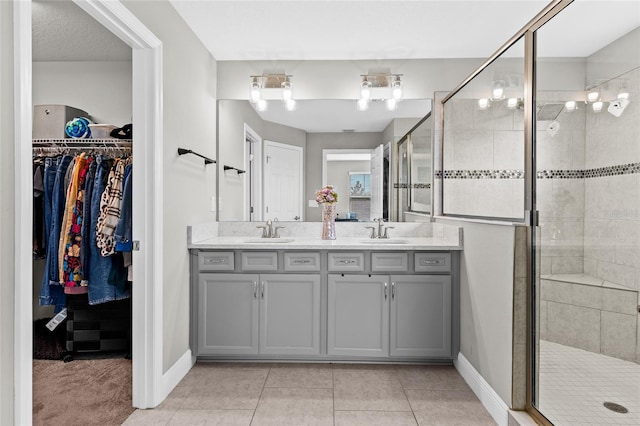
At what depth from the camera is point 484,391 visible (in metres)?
2.22

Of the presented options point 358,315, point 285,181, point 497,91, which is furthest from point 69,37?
point 497,91

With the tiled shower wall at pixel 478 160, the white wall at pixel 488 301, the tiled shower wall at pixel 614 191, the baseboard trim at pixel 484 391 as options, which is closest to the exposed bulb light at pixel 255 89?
the tiled shower wall at pixel 478 160

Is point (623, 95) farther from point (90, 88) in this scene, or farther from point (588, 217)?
point (90, 88)

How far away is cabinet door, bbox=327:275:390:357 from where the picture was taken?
2.72 meters

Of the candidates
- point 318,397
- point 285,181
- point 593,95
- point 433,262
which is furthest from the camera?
point 285,181

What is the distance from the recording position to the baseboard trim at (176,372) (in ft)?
7.59

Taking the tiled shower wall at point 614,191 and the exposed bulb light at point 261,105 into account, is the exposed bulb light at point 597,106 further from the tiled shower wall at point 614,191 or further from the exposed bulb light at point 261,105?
the exposed bulb light at point 261,105

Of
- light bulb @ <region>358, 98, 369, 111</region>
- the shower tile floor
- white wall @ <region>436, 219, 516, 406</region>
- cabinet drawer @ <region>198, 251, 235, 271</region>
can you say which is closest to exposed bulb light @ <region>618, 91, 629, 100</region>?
white wall @ <region>436, 219, 516, 406</region>

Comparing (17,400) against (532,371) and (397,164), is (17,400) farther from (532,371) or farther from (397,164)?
(397,164)

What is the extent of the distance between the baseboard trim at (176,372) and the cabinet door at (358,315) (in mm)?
996

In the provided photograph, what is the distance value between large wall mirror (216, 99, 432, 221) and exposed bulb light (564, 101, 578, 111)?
1.54 meters

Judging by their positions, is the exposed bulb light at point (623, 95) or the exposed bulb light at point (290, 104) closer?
the exposed bulb light at point (623, 95)

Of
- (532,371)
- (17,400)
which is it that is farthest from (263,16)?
(532,371)

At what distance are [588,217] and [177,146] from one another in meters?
2.28
